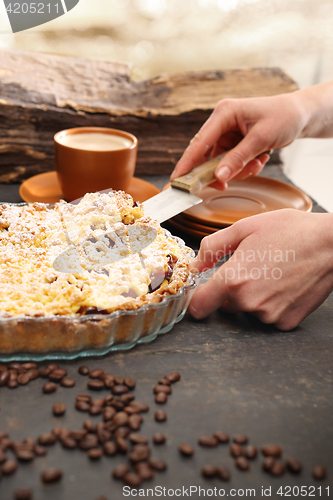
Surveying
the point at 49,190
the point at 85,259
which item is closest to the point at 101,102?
the point at 49,190

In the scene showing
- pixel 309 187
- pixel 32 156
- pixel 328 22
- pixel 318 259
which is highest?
pixel 328 22

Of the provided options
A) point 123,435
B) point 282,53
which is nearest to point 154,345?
point 123,435

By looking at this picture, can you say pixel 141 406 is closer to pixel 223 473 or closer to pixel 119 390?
pixel 119 390

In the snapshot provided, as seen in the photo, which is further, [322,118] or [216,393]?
[322,118]

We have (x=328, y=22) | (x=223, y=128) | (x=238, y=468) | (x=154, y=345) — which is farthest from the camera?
(x=328, y=22)

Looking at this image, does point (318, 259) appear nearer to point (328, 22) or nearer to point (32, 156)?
point (32, 156)

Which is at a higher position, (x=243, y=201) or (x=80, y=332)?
(x=80, y=332)

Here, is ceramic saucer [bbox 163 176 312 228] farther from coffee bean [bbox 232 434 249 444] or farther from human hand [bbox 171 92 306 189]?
coffee bean [bbox 232 434 249 444]
